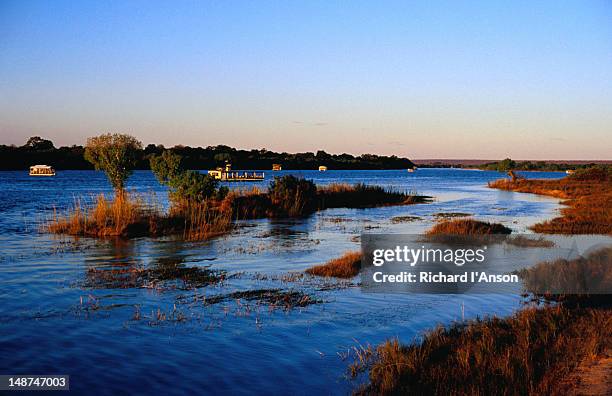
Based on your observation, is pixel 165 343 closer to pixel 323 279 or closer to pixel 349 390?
pixel 349 390

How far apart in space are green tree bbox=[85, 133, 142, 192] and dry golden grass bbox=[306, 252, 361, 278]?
57.2 feet

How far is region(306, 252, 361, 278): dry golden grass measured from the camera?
57.9ft

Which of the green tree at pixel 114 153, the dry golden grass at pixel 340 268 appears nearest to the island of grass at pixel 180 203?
the green tree at pixel 114 153

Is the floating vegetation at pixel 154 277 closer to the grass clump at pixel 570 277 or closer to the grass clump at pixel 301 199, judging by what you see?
the grass clump at pixel 570 277

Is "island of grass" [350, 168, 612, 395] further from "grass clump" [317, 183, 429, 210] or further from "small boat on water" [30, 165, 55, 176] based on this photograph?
"small boat on water" [30, 165, 55, 176]

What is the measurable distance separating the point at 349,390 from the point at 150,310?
6.37 metres

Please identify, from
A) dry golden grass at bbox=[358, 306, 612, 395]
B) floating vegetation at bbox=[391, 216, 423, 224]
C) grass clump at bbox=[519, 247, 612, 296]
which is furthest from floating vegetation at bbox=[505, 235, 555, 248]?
dry golden grass at bbox=[358, 306, 612, 395]

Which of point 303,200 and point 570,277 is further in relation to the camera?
point 303,200

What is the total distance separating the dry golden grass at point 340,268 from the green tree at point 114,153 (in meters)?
17.4

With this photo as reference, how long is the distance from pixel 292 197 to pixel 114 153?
1560cm

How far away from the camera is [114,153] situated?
32000mm

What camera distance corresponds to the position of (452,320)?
1265 centimetres

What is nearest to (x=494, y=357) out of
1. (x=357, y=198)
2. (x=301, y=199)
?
(x=301, y=199)

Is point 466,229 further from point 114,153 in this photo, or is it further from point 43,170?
point 43,170
